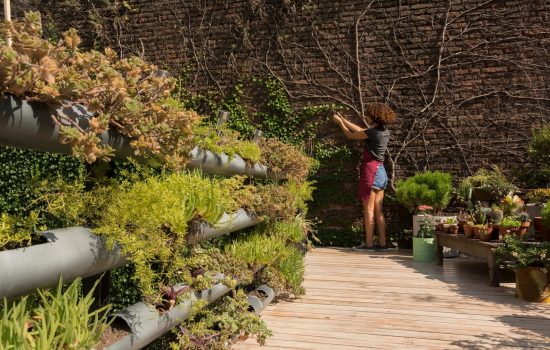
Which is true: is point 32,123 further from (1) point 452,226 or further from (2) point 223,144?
(1) point 452,226

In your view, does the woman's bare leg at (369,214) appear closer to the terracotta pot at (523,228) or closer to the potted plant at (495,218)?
the potted plant at (495,218)

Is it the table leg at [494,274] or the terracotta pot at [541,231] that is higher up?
the terracotta pot at [541,231]

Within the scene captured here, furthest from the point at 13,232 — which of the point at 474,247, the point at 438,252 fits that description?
A: the point at 438,252

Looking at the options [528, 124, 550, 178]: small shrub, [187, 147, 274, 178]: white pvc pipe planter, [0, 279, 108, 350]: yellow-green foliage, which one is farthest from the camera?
[528, 124, 550, 178]: small shrub

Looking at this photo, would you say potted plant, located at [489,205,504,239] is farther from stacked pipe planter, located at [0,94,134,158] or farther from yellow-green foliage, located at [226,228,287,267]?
stacked pipe planter, located at [0,94,134,158]

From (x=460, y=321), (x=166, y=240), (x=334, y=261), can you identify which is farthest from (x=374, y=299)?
(x=166, y=240)

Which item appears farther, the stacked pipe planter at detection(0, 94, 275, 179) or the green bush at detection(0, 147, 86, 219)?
the green bush at detection(0, 147, 86, 219)

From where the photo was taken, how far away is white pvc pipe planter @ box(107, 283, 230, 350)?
1.48 metres

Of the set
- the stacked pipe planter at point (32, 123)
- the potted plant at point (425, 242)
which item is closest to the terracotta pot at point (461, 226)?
the potted plant at point (425, 242)

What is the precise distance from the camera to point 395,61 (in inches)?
269

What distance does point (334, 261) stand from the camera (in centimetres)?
545

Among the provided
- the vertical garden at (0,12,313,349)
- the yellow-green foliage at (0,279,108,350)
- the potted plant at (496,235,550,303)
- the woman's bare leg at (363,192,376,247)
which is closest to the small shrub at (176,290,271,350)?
the vertical garden at (0,12,313,349)

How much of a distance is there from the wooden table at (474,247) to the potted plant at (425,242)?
145 millimetres

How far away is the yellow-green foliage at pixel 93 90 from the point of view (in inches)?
42.5
